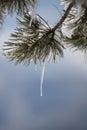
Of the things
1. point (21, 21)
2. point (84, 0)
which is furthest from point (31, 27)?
point (84, 0)

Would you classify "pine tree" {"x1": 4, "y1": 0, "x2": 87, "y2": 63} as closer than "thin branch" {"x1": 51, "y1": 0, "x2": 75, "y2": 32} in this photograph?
No

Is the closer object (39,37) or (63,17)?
(63,17)

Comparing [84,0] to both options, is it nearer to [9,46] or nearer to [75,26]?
[75,26]

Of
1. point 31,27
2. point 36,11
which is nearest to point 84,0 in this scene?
point 36,11

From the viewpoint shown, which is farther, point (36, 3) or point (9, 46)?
point (9, 46)

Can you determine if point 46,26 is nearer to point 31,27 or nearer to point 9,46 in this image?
point 31,27

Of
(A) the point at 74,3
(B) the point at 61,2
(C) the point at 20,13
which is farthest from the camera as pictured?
(B) the point at 61,2

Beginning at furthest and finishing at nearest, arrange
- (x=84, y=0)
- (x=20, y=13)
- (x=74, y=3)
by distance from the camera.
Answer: (x=20, y=13) < (x=74, y=3) < (x=84, y=0)

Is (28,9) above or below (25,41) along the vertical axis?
above

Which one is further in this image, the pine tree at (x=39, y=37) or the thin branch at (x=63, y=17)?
the pine tree at (x=39, y=37)
